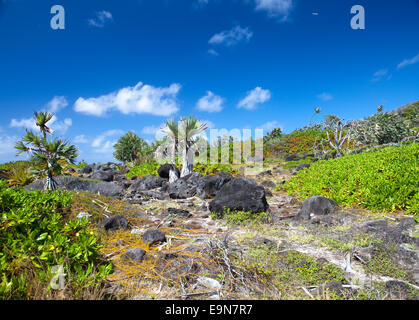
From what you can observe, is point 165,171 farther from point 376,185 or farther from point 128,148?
point 128,148

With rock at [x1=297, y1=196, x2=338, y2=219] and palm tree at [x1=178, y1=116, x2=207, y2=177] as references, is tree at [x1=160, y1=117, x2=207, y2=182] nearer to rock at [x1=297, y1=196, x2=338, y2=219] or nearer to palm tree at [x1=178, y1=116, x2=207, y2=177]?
palm tree at [x1=178, y1=116, x2=207, y2=177]

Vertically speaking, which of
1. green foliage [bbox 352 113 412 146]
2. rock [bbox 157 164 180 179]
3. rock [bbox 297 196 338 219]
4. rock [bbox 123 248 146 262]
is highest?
green foliage [bbox 352 113 412 146]

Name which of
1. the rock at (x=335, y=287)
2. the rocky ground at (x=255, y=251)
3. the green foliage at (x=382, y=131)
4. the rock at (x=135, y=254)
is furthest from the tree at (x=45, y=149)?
the green foliage at (x=382, y=131)

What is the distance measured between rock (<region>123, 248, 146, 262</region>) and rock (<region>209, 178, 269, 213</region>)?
3.41 metres

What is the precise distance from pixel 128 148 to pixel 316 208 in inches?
995

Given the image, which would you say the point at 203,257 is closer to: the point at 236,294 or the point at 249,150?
the point at 236,294

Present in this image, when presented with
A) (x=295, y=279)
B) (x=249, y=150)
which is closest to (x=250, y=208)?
(x=295, y=279)

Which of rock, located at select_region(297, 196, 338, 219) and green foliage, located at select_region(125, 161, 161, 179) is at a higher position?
green foliage, located at select_region(125, 161, 161, 179)

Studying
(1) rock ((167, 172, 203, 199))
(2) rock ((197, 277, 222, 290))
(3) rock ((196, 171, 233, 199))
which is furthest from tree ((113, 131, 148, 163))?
(2) rock ((197, 277, 222, 290))

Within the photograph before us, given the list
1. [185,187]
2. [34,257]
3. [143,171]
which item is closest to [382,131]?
[185,187]

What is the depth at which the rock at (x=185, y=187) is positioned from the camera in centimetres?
1090

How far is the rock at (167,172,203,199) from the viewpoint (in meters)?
10.9

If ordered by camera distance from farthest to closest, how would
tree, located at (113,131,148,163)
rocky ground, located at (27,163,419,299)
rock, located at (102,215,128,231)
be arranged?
1. tree, located at (113,131,148,163)
2. rock, located at (102,215,128,231)
3. rocky ground, located at (27,163,419,299)
